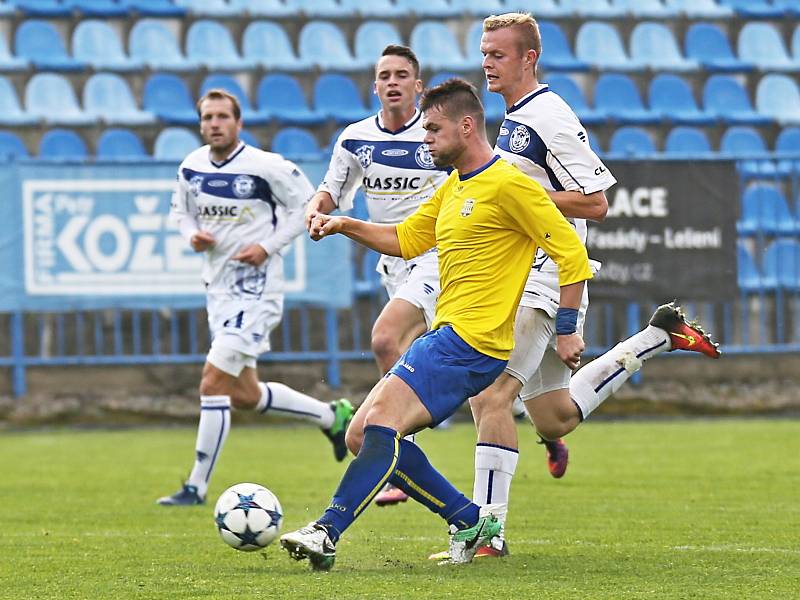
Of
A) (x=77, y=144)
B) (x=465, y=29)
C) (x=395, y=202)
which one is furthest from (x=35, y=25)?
(x=395, y=202)

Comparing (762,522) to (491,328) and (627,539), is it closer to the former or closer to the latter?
(627,539)

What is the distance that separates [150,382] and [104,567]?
792cm

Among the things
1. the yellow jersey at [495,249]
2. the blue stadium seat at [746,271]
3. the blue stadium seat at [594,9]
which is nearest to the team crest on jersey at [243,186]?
the yellow jersey at [495,249]

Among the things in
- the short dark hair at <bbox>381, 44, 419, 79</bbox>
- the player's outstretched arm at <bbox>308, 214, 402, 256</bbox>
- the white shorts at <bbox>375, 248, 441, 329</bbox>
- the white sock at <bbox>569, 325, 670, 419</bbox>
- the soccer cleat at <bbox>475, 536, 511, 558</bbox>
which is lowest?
the soccer cleat at <bbox>475, 536, 511, 558</bbox>

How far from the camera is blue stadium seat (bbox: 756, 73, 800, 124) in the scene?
17078mm

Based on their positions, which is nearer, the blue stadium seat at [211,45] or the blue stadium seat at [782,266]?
the blue stadium seat at [782,266]

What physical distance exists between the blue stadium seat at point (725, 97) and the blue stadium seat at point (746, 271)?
3469 mm

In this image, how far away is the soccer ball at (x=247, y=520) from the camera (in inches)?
219

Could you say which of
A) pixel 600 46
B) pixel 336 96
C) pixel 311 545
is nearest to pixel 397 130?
pixel 311 545

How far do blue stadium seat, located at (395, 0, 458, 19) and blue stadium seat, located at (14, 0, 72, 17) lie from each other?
12.9ft

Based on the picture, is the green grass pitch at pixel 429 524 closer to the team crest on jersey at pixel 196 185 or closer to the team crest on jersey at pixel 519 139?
the team crest on jersey at pixel 519 139

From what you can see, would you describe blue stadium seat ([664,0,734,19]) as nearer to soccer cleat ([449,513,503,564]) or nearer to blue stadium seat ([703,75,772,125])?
blue stadium seat ([703,75,772,125])

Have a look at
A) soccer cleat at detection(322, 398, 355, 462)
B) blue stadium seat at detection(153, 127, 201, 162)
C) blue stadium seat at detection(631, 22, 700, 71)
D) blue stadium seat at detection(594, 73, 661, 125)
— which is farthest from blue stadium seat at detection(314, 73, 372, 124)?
soccer cleat at detection(322, 398, 355, 462)

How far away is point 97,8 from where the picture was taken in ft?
54.0
